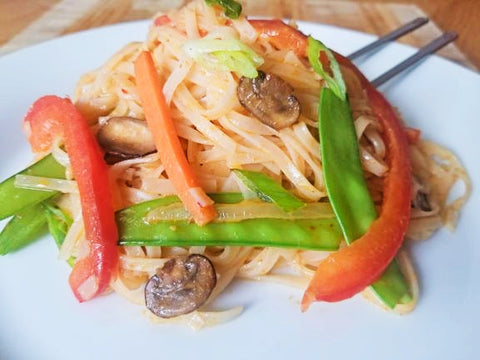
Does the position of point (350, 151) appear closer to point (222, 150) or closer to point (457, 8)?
point (222, 150)

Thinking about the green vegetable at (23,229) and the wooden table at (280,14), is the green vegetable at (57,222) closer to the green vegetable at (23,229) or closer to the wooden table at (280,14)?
the green vegetable at (23,229)

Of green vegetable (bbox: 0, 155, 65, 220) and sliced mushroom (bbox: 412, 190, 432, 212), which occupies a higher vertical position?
sliced mushroom (bbox: 412, 190, 432, 212)

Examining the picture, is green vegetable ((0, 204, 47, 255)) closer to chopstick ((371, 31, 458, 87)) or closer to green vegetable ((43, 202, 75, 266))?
green vegetable ((43, 202, 75, 266))

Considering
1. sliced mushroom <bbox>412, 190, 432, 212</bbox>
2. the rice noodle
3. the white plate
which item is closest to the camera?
the white plate

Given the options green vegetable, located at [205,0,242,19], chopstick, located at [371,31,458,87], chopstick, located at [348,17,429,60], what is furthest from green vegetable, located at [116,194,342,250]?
chopstick, located at [348,17,429,60]

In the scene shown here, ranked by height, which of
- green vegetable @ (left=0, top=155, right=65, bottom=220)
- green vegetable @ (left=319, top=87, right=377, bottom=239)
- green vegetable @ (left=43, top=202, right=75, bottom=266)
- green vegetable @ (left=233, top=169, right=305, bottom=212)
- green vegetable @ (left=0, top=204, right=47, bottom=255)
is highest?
green vegetable @ (left=319, top=87, right=377, bottom=239)

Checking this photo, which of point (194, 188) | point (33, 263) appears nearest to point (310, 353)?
point (194, 188)
